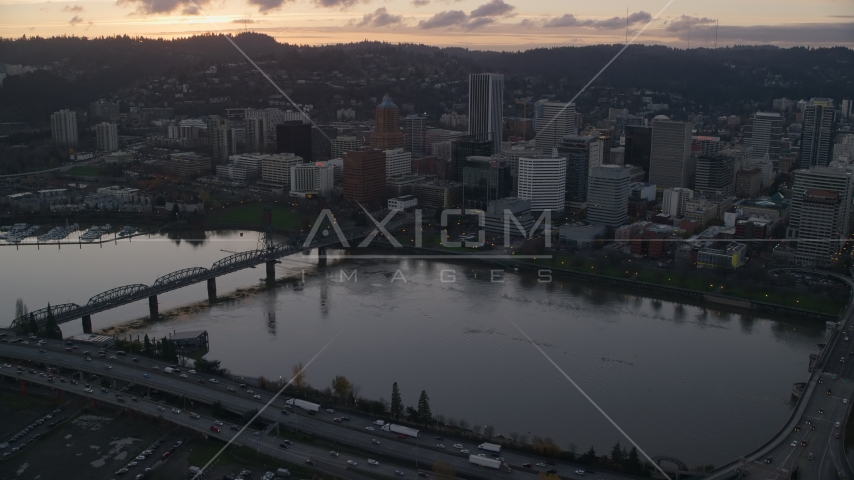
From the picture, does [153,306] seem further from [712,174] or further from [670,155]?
[670,155]

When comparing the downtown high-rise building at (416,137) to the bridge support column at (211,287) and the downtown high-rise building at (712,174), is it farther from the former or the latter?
the bridge support column at (211,287)

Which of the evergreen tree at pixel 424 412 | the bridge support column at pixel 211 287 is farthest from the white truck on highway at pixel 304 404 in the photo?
the bridge support column at pixel 211 287

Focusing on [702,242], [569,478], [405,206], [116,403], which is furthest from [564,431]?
[405,206]

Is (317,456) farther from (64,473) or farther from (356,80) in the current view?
(356,80)

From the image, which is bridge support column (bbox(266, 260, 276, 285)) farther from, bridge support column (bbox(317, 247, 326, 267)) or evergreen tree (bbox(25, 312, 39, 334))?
evergreen tree (bbox(25, 312, 39, 334))

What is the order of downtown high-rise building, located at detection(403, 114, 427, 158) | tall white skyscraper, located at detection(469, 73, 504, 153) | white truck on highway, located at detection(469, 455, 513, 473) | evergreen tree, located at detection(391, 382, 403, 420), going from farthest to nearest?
downtown high-rise building, located at detection(403, 114, 427, 158) < tall white skyscraper, located at detection(469, 73, 504, 153) < evergreen tree, located at detection(391, 382, 403, 420) < white truck on highway, located at detection(469, 455, 513, 473)

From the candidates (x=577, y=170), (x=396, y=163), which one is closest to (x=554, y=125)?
(x=396, y=163)

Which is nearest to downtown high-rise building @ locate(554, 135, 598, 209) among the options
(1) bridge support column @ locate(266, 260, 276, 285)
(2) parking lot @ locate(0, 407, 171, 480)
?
(1) bridge support column @ locate(266, 260, 276, 285)
